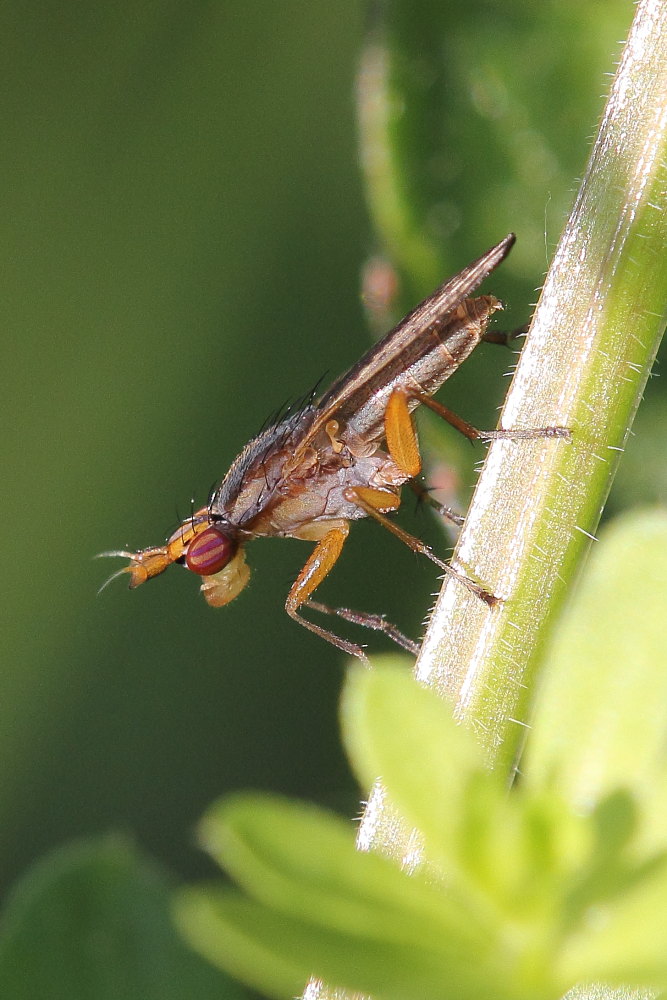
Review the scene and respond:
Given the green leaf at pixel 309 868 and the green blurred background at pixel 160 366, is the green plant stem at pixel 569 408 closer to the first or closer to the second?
the green leaf at pixel 309 868

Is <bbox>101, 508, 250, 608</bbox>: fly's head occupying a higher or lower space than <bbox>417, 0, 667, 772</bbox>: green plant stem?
higher

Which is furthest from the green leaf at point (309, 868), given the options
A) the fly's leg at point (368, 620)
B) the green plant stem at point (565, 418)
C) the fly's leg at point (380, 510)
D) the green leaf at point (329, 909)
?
the fly's leg at point (368, 620)

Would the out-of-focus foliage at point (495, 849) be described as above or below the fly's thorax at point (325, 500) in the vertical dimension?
below

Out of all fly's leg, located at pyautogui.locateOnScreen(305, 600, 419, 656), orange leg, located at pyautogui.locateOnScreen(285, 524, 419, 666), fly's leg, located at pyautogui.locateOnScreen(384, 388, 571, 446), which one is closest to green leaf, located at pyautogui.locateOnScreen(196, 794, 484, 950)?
fly's leg, located at pyautogui.locateOnScreen(384, 388, 571, 446)

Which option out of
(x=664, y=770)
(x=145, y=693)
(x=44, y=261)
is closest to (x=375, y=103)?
(x=44, y=261)

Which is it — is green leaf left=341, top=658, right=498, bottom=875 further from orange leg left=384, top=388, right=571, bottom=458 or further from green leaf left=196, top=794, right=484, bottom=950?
orange leg left=384, top=388, right=571, bottom=458

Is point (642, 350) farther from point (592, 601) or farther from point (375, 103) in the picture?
point (375, 103)

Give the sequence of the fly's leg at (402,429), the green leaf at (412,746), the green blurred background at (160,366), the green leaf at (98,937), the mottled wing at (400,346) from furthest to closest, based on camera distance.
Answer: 1. the green blurred background at (160,366)
2. the fly's leg at (402,429)
3. the mottled wing at (400,346)
4. the green leaf at (98,937)
5. the green leaf at (412,746)
